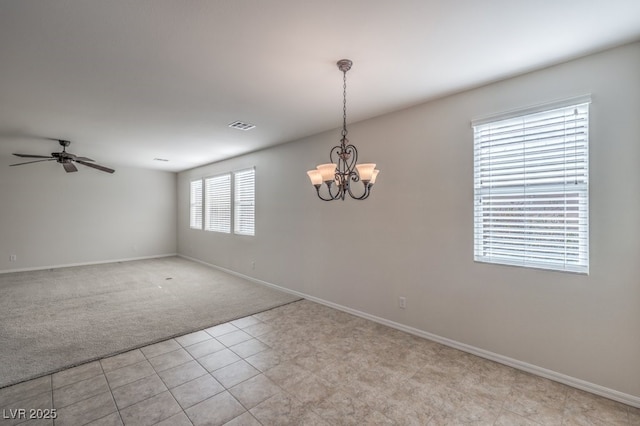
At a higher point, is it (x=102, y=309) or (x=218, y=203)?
(x=218, y=203)

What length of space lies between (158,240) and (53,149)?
3669 millimetres

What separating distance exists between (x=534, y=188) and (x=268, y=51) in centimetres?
259

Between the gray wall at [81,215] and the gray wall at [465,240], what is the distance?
5171mm

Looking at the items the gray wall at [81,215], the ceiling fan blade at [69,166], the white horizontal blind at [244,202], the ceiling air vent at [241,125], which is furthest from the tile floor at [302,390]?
the gray wall at [81,215]

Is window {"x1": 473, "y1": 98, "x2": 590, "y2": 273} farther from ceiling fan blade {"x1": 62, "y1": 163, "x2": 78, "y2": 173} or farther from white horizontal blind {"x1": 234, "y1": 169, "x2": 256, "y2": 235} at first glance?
ceiling fan blade {"x1": 62, "y1": 163, "x2": 78, "y2": 173}

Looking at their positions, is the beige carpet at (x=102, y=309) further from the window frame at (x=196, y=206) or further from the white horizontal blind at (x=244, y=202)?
the window frame at (x=196, y=206)

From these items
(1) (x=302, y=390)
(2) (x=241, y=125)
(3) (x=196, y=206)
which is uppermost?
(2) (x=241, y=125)

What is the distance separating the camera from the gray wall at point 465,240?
2166 mm

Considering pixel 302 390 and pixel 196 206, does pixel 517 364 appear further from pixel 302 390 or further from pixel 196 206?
pixel 196 206

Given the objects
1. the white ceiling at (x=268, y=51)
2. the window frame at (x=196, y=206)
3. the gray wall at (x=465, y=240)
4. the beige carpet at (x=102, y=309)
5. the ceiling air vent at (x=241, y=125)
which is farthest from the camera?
the window frame at (x=196, y=206)

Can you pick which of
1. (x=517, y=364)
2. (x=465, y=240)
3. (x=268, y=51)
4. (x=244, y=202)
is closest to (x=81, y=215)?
(x=244, y=202)

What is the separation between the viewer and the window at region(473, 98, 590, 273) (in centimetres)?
233

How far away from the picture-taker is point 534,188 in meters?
2.53

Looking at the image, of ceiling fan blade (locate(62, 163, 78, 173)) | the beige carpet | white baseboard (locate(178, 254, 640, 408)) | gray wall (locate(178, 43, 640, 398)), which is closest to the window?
gray wall (locate(178, 43, 640, 398))
